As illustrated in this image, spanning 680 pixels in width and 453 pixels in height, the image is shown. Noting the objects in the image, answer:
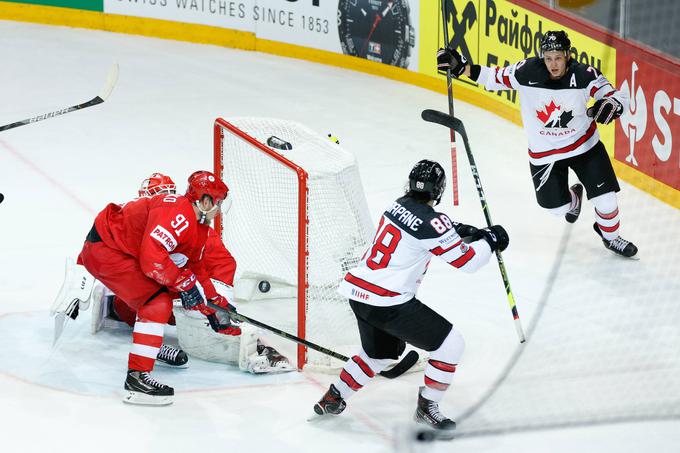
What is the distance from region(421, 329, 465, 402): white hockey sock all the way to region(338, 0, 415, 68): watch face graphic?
5526mm

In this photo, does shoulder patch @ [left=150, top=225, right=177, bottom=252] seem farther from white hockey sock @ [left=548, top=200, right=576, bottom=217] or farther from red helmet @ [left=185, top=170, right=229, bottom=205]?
Result: white hockey sock @ [left=548, top=200, right=576, bottom=217]

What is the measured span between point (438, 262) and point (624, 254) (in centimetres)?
97

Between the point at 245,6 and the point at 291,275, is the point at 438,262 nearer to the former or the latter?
the point at 291,275

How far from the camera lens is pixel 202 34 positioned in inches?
440

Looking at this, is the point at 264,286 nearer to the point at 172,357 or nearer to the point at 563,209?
the point at 172,357

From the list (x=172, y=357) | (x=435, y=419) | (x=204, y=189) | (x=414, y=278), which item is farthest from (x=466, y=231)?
(x=172, y=357)

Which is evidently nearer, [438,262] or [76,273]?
[76,273]

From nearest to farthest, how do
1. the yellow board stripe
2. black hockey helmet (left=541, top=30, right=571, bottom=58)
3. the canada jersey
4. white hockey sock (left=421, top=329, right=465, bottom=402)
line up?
the canada jersey, white hockey sock (left=421, top=329, right=465, bottom=402), black hockey helmet (left=541, top=30, right=571, bottom=58), the yellow board stripe

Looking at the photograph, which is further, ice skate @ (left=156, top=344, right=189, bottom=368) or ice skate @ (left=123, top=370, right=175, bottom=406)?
ice skate @ (left=156, top=344, right=189, bottom=368)

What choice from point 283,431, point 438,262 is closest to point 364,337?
point 283,431

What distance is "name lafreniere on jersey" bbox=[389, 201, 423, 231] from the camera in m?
4.39

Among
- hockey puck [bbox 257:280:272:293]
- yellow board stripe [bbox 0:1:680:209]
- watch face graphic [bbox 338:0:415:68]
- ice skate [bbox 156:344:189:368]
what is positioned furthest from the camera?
yellow board stripe [bbox 0:1:680:209]

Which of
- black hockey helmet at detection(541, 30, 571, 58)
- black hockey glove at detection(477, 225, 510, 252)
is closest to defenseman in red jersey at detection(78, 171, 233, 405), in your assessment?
black hockey glove at detection(477, 225, 510, 252)

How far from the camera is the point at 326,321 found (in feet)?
17.4
